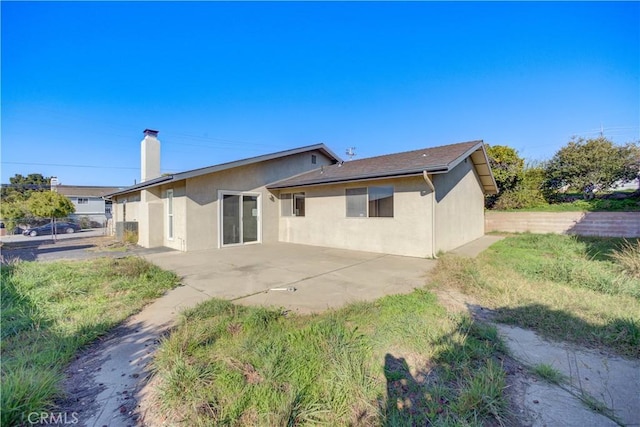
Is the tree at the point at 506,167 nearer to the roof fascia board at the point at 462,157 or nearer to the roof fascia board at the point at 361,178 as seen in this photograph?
the roof fascia board at the point at 462,157

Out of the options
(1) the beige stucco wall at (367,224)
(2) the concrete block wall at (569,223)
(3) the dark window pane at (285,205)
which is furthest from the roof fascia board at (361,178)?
(2) the concrete block wall at (569,223)

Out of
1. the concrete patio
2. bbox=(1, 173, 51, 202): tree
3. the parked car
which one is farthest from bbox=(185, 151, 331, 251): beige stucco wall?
bbox=(1, 173, 51, 202): tree

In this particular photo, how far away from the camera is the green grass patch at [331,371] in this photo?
198cm

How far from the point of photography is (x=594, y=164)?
13945mm

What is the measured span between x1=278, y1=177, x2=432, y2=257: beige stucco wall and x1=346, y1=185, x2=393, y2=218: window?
0.16 metres

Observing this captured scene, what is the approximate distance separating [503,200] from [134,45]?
67.2 feet

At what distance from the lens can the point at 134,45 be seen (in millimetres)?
10156

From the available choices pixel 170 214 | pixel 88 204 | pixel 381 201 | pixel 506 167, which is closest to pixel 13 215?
pixel 88 204

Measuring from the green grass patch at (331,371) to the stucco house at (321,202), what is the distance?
5.58 metres

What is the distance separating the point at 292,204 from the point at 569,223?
1374 centimetres

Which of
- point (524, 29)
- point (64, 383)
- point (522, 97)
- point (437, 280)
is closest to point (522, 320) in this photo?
point (437, 280)

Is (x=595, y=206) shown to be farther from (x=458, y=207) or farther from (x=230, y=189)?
(x=230, y=189)

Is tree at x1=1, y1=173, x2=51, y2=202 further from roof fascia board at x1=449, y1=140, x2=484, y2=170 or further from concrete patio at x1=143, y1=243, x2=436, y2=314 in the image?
roof fascia board at x1=449, y1=140, x2=484, y2=170

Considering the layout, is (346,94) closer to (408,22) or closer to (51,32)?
(408,22)
